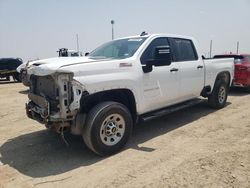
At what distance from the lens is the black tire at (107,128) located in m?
4.29

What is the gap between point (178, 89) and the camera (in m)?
5.94

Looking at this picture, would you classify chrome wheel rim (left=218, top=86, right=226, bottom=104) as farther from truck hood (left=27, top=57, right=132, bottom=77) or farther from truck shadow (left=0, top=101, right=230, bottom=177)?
truck hood (left=27, top=57, right=132, bottom=77)

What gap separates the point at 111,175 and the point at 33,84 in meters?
2.23

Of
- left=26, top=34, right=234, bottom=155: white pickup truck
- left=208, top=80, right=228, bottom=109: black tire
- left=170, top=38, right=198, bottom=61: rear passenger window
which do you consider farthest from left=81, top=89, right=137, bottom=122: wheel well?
left=208, top=80, right=228, bottom=109: black tire

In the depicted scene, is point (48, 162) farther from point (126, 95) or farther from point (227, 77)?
point (227, 77)

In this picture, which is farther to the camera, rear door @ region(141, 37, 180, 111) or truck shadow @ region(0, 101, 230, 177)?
rear door @ region(141, 37, 180, 111)

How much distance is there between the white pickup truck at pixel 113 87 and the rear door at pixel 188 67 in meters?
0.02

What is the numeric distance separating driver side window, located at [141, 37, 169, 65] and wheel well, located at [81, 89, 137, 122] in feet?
2.23

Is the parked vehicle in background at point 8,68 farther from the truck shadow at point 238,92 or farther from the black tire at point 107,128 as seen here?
the black tire at point 107,128

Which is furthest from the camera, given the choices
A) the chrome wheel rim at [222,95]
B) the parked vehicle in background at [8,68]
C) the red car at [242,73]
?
the parked vehicle in background at [8,68]

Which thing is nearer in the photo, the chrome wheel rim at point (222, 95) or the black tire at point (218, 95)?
the black tire at point (218, 95)

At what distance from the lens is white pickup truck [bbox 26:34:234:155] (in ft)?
13.5

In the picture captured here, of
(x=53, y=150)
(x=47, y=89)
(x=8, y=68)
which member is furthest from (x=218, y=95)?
(x=8, y=68)

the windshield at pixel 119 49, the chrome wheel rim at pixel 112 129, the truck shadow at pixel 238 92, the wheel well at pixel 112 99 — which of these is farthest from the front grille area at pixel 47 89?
the truck shadow at pixel 238 92
